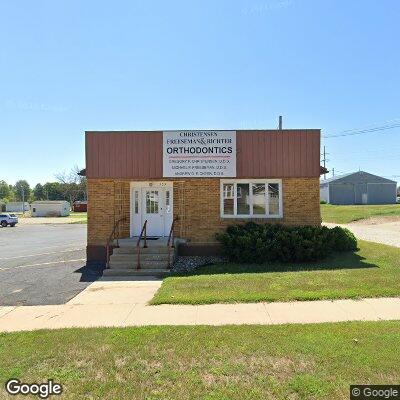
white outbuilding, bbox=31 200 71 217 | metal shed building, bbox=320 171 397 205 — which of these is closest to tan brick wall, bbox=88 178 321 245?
metal shed building, bbox=320 171 397 205

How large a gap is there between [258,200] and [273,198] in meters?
0.57

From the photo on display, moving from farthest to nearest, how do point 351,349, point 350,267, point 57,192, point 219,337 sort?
point 57,192, point 350,267, point 219,337, point 351,349

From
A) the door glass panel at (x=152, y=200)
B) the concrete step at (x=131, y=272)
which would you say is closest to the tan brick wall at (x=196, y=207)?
the door glass panel at (x=152, y=200)

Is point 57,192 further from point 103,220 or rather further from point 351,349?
point 351,349

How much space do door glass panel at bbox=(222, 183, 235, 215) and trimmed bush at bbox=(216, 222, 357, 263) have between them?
121 cm

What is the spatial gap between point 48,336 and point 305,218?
33.4ft

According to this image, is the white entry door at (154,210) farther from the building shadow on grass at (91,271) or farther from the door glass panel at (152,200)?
the building shadow on grass at (91,271)

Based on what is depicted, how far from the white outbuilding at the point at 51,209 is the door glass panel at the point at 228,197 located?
2264 inches

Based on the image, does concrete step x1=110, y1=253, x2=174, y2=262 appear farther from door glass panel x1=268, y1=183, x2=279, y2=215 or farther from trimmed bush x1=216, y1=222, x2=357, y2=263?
door glass panel x1=268, y1=183, x2=279, y2=215

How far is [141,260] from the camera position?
11.6m

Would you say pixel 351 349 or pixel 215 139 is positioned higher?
pixel 215 139

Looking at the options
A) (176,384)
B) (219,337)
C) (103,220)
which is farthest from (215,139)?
(176,384)

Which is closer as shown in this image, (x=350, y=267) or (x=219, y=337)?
(x=219, y=337)

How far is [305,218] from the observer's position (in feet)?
44.0
